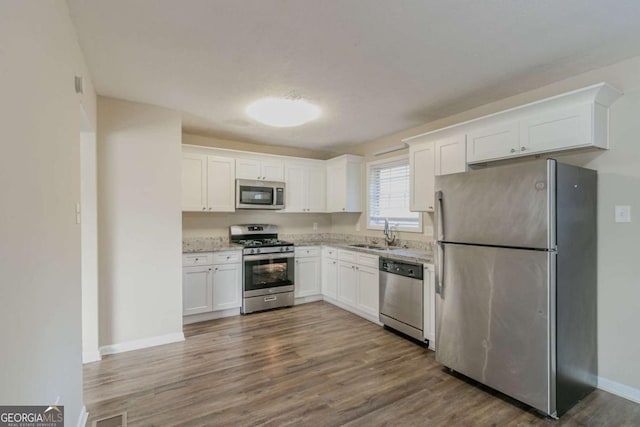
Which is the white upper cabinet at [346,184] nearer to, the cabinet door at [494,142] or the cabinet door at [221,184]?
the cabinet door at [221,184]

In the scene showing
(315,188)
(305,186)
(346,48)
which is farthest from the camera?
(315,188)

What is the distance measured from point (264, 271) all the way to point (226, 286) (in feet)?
1.81

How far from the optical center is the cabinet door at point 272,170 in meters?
4.72

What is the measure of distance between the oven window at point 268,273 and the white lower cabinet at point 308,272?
0.57 feet

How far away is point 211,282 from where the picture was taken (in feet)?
13.3

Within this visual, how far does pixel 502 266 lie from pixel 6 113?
2795 mm

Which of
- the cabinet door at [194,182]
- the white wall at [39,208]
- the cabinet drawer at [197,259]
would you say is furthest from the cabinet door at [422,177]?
→ the white wall at [39,208]

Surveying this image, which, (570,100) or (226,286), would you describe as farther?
(226,286)

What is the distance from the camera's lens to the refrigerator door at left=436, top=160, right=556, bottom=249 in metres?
2.11

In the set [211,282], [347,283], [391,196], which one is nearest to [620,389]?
[347,283]

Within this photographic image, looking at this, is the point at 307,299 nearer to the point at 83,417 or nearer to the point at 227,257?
the point at 227,257

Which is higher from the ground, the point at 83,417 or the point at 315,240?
the point at 315,240

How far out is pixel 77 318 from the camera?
6.39 feet

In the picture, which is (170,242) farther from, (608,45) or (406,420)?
(608,45)
